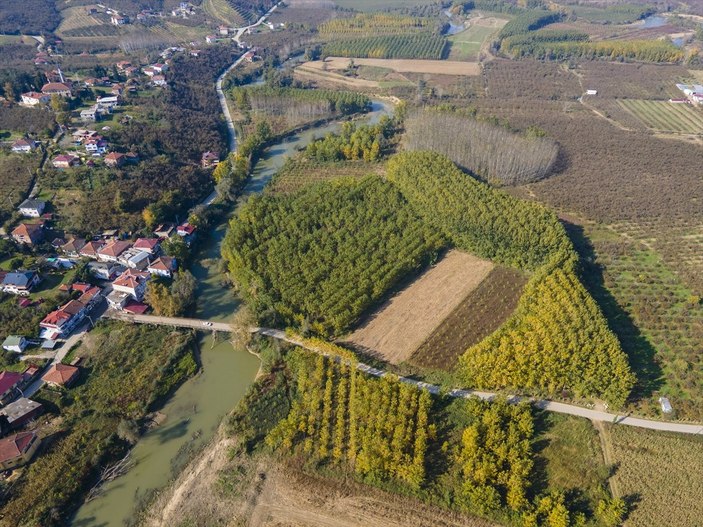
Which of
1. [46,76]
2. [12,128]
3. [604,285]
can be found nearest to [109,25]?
[46,76]

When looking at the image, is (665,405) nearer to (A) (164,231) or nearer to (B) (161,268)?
(B) (161,268)

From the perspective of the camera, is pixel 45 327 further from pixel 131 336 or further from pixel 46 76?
pixel 46 76

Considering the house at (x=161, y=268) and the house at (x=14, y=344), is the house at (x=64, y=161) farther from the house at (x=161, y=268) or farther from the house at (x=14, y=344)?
the house at (x=14, y=344)

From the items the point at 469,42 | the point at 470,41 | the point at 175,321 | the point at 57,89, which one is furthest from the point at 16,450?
the point at 470,41

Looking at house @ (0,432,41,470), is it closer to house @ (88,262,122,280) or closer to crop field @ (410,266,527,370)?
house @ (88,262,122,280)

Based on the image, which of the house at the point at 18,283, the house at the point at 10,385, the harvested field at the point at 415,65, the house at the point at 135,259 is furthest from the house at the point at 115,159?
the harvested field at the point at 415,65

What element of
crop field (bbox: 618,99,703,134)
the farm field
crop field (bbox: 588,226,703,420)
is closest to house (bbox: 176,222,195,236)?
crop field (bbox: 588,226,703,420)
